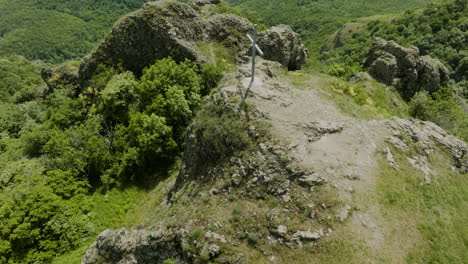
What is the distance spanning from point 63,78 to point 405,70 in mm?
59390

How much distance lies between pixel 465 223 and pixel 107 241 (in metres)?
22.8

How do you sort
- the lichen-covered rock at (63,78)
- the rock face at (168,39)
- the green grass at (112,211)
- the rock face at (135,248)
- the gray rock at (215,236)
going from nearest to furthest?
the gray rock at (215,236), the rock face at (135,248), the green grass at (112,211), the rock face at (168,39), the lichen-covered rock at (63,78)

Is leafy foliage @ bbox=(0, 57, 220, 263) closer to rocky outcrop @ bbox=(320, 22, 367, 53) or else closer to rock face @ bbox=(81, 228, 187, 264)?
rock face @ bbox=(81, 228, 187, 264)

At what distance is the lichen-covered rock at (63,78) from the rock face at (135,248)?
116ft

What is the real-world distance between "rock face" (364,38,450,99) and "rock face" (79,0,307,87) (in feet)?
42.0

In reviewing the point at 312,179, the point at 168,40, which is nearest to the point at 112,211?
the point at 312,179

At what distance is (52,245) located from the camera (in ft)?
73.2

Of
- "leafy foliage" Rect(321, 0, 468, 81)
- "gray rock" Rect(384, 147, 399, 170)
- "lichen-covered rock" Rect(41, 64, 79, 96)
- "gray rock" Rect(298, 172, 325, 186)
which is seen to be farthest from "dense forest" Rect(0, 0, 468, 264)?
"leafy foliage" Rect(321, 0, 468, 81)

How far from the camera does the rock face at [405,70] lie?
Answer: 120 feet

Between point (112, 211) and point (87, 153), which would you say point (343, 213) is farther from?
point (87, 153)

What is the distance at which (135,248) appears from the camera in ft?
52.0

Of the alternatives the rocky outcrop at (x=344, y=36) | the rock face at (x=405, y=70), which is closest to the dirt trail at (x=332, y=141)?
the rock face at (x=405, y=70)

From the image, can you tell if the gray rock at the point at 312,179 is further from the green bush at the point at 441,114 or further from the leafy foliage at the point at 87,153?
the green bush at the point at 441,114

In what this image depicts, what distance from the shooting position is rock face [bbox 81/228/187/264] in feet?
48.2
